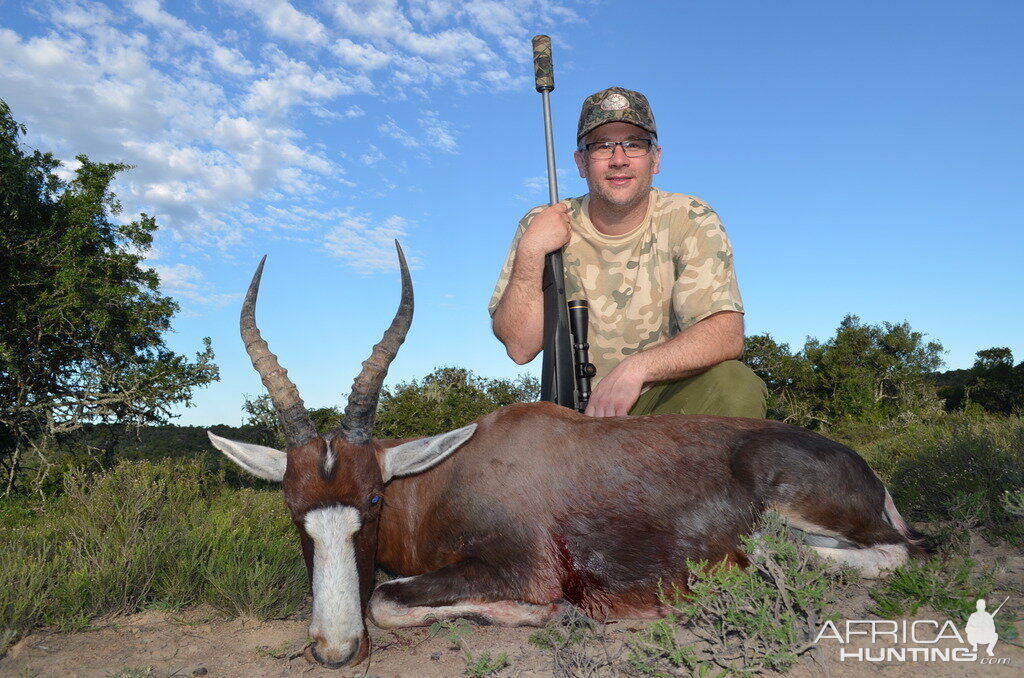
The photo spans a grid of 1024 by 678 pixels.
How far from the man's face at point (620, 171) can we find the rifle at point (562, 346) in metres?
0.64

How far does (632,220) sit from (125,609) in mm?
4459

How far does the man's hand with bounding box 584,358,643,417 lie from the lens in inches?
191

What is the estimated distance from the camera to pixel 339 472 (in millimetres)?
3727

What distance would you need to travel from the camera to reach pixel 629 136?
19.3 feet

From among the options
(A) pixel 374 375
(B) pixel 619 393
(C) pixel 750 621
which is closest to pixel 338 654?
(A) pixel 374 375

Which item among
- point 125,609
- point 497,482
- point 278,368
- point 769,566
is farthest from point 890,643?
point 125,609

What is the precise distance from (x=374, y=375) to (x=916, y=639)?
2.91 meters

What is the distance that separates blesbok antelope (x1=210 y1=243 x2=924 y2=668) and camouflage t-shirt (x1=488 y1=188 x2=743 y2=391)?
180cm

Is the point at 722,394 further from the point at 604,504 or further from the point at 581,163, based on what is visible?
the point at 581,163

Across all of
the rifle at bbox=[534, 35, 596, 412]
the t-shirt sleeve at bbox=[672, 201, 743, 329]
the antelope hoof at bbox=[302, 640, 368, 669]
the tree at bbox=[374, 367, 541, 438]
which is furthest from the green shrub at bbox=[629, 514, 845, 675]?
the tree at bbox=[374, 367, 541, 438]

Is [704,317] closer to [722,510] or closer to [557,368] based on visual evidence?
[557,368]

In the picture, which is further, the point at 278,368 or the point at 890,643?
the point at 278,368

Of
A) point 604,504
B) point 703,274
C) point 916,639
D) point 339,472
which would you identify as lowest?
point 916,639

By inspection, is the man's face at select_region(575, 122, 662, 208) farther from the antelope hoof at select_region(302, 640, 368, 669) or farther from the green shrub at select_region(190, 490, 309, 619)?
the antelope hoof at select_region(302, 640, 368, 669)
